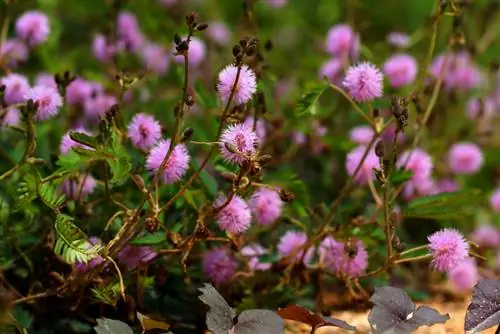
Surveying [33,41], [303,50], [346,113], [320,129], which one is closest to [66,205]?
[33,41]

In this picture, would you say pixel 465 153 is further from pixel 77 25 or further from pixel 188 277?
pixel 77 25

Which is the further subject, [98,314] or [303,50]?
[303,50]

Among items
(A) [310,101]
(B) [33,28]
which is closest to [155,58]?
(B) [33,28]

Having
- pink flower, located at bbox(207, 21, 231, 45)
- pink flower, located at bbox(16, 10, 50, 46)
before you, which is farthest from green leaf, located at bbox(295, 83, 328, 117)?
pink flower, located at bbox(207, 21, 231, 45)

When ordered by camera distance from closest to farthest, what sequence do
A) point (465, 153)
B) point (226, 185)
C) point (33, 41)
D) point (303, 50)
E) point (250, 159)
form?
point (250, 159) → point (226, 185) → point (33, 41) → point (465, 153) → point (303, 50)

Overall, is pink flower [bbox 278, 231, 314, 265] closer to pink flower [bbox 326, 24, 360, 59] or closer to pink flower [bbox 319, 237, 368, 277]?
pink flower [bbox 319, 237, 368, 277]

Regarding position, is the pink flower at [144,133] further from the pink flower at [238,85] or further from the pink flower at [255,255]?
the pink flower at [255,255]

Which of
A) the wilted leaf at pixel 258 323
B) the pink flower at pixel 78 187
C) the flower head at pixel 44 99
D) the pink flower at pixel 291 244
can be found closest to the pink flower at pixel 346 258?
the pink flower at pixel 291 244
